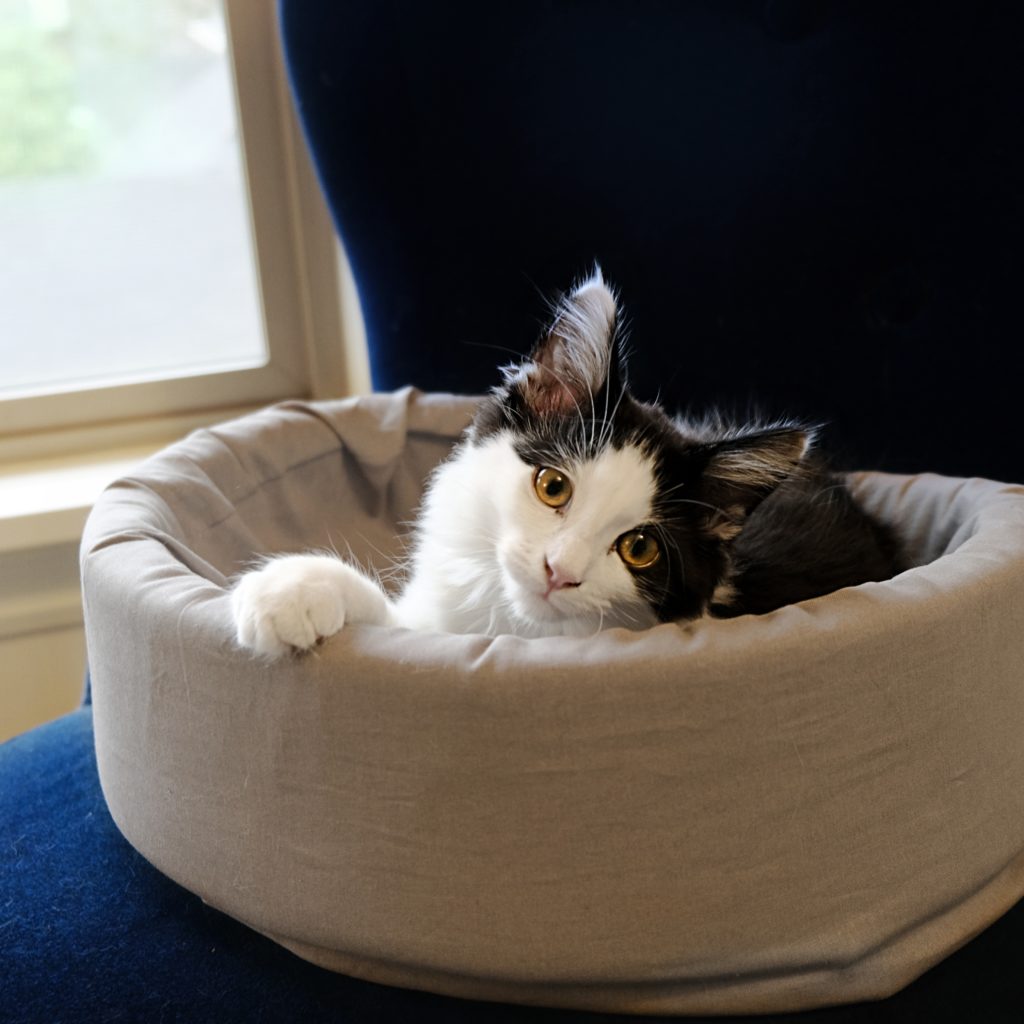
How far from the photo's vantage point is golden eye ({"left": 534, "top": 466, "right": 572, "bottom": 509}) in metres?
1.21

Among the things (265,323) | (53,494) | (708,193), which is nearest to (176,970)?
(53,494)

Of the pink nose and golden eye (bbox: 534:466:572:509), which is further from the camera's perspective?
golden eye (bbox: 534:466:572:509)

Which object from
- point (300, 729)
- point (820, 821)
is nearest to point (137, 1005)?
point (300, 729)

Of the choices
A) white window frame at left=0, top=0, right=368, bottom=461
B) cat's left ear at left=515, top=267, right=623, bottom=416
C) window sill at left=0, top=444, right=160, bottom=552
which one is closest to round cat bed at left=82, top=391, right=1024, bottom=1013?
cat's left ear at left=515, top=267, right=623, bottom=416

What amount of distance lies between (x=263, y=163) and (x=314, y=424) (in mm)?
807

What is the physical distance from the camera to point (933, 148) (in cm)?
176

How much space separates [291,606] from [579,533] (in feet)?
1.07

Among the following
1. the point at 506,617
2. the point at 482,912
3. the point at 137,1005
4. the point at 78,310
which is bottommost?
the point at 137,1005

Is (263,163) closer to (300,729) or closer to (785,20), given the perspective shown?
(785,20)

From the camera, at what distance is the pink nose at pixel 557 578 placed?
111 cm

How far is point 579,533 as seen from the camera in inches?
45.0

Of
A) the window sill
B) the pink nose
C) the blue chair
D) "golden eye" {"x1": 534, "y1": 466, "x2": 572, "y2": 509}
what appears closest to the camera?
the pink nose

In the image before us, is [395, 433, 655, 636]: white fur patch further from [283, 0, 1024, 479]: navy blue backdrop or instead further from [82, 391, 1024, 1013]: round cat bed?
[283, 0, 1024, 479]: navy blue backdrop

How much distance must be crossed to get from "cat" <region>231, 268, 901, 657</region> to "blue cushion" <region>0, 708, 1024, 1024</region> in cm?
36
